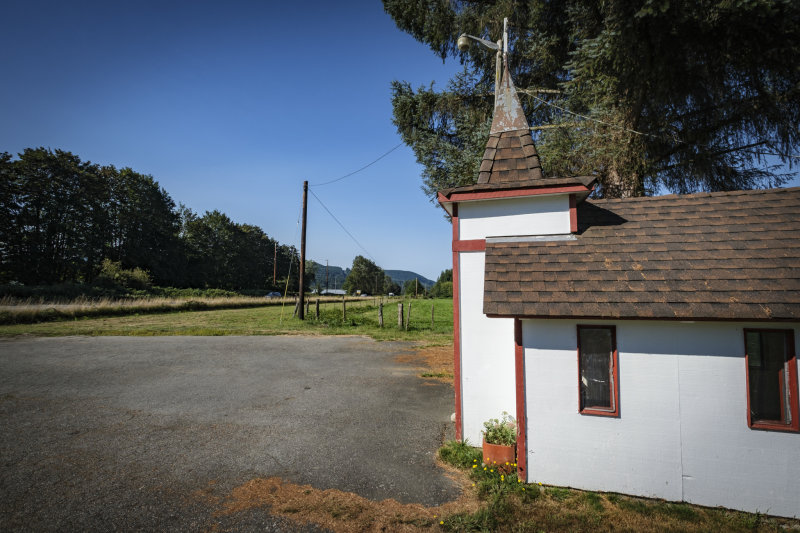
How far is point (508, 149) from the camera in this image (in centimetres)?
690

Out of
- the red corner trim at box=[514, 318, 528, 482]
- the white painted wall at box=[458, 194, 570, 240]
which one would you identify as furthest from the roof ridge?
the red corner trim at box=[514, 318, 528, 482]

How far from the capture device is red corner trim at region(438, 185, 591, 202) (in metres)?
5.78

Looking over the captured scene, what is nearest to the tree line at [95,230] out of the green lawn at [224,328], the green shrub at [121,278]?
the green shrub at [121,278]

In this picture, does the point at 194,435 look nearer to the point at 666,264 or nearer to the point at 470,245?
the point at 470,245

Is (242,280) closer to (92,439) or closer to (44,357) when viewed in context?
(44,357)

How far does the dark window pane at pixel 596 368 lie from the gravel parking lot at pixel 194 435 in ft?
7.68

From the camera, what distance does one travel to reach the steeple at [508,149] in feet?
21.5

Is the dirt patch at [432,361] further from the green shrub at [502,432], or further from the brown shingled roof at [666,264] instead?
the brown shingled roof at [666,264]

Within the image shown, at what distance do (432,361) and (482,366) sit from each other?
7.00 m

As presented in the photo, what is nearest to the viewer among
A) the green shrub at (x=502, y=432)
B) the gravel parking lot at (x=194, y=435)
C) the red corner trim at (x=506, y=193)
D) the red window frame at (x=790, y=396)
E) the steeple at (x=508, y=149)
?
the red window frame at (x=790, y=396)

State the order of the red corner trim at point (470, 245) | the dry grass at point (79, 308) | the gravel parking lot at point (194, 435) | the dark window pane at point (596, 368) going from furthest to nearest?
the dry grass at point (79, 308)
the red corner trim at point (470, 245)
the dark window pane at point (596, 368)
the gravel parking lot at point (194, 435)

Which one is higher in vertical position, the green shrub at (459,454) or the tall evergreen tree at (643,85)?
the tall evergreen tree at (643,85)

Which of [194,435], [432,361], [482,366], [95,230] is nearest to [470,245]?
[482,366]

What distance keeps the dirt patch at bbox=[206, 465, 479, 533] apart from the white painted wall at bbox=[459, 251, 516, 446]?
4.23 ft
